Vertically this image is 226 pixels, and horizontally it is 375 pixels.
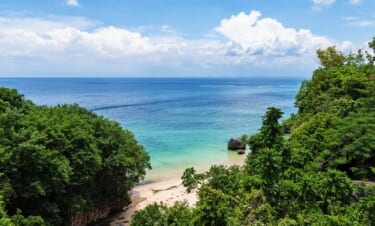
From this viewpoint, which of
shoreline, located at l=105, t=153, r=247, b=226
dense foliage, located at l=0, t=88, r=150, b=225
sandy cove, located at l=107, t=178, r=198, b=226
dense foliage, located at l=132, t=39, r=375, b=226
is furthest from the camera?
sandy cove, located at l=107, t=178, r=198, b=226

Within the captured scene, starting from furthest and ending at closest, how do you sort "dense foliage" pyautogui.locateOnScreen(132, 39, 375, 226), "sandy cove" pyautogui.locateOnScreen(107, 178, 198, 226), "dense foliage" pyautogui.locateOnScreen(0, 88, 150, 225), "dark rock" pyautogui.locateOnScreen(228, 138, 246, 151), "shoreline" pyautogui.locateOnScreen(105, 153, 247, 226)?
"dark rock" pyautogui.locateOnScreen(228, 138, 246, 151)
"sandy cove" pyautogui.locateOnScreen(107, 178, 198, 226)
"shoreline" pyautogui.locateOnScreen(105, 153, 247, 226)
"dense foliage" pyautogui.locateOnScreen(0, 88, 150, 225)
"dense foliage" pyautogui.locateOnScreen(132, 39, 375, 226)

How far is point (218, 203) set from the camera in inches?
263

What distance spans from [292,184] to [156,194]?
11141 millimetres

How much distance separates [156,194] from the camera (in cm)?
1814

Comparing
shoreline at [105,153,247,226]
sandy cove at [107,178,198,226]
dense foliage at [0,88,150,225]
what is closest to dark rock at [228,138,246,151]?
shoreline at [105,153,247,226]

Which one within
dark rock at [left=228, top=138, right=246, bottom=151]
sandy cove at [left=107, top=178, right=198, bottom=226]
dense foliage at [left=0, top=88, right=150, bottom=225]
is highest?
Result: dense foliage at [left=0, top=88, right=150, bottom=225]

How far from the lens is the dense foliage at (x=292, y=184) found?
7121 millimetres

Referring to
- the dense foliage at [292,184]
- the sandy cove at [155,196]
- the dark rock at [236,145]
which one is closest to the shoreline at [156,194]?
the sandy cove at [155,196]

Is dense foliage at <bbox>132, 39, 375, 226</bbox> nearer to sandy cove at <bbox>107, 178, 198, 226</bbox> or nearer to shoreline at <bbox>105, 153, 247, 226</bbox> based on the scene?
shoreline at <bbox>105, 153, 247, 226</bbox>

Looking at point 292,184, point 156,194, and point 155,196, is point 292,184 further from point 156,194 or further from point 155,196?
point 156,194

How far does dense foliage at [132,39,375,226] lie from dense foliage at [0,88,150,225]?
396cm

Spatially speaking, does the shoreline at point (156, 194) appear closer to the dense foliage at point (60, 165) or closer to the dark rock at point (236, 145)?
the dense foliage at point (60, 165)

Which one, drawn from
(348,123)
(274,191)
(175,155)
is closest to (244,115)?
(175,155)

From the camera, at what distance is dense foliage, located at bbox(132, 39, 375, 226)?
712cm
